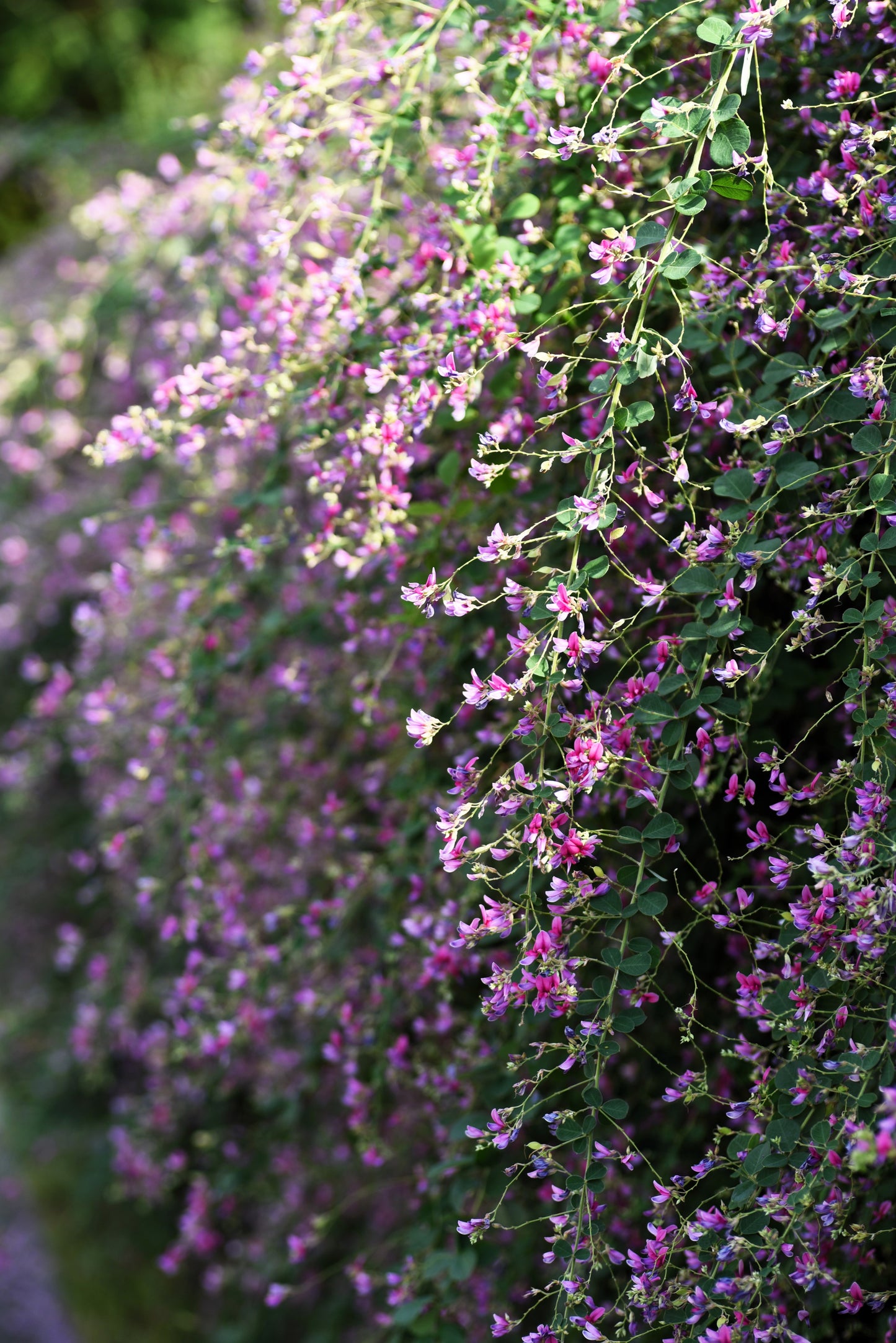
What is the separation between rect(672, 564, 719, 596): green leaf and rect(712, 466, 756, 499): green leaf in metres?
0.10

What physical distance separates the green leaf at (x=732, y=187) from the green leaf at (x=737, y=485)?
0.28 meters

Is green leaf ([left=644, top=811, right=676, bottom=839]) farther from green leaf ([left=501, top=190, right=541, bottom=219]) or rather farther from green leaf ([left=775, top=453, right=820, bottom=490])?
green leaf ([left=501, top=190, right=541, bottom=219])

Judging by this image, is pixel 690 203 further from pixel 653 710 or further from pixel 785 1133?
pixel 785 1133

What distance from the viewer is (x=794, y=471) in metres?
1.20

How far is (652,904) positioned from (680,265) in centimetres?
66

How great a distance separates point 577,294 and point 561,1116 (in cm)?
104

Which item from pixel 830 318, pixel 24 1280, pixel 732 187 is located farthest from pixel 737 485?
pixel 24 1280

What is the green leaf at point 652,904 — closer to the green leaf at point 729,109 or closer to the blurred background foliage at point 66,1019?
the green leaf at point 729,109

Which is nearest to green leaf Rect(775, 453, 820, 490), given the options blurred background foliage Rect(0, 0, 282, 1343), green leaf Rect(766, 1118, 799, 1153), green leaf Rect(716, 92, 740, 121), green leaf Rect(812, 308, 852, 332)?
green leaf Rect(812, 308, 852, 332)

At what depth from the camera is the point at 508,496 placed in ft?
5.37

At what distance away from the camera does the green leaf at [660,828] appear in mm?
1155

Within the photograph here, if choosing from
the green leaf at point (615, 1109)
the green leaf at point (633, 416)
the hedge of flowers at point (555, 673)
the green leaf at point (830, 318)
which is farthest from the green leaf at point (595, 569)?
the green leaf at point (615, 1109)

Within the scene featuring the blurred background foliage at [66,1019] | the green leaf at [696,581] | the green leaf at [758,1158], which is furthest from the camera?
the blurred background foliage at [66,1019]

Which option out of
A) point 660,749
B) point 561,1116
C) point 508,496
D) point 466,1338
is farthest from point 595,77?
point 466,1338
